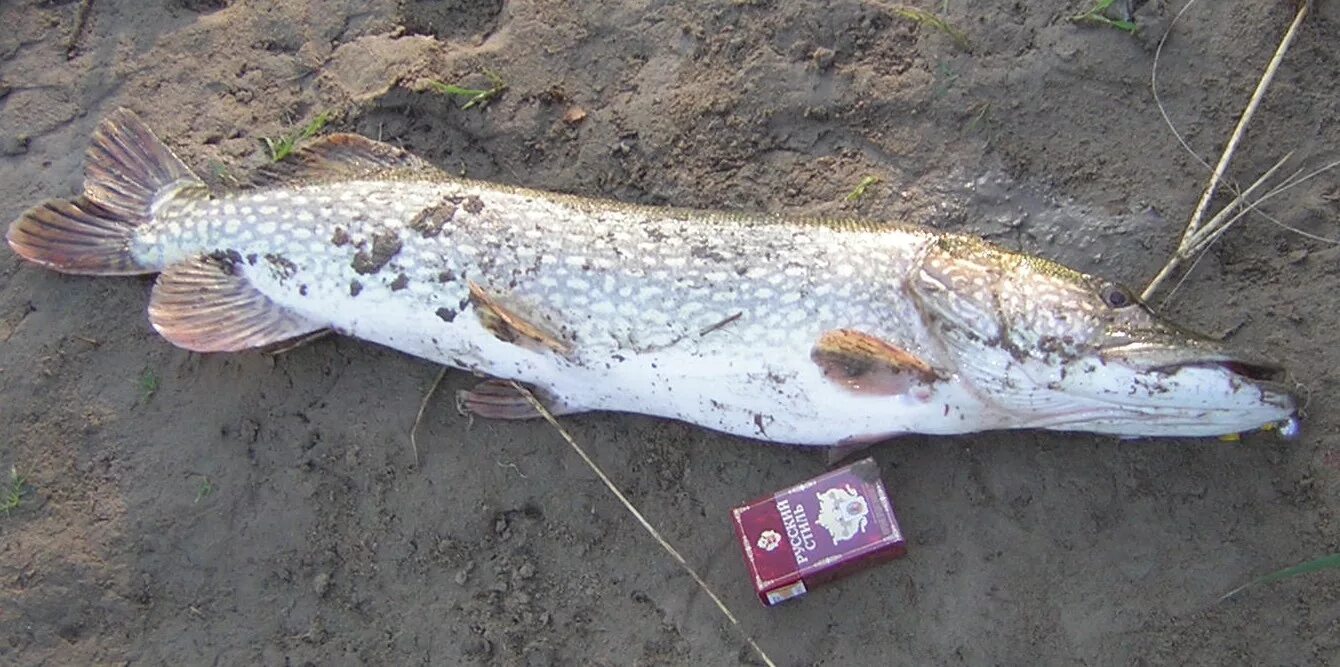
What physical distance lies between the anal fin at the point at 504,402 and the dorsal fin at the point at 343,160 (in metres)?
0.84

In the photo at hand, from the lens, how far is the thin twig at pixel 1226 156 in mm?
3270

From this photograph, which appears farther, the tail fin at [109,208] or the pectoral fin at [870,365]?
the tail fin at [109,208]

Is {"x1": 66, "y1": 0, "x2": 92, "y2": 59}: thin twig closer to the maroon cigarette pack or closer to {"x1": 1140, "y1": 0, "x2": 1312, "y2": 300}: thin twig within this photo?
the maroon cigarette pack

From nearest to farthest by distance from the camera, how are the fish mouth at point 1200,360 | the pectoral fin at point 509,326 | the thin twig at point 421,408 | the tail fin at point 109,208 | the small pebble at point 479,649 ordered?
the fish mouth at point 1200,360
the pectoral fin at point 509,326
the small pebble at point 479,649
the thin twig at point 421,408
the tail fin at point 109,208

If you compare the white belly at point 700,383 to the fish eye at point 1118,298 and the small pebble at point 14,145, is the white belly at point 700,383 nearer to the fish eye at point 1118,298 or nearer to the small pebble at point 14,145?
the fish eye at point 1118,298

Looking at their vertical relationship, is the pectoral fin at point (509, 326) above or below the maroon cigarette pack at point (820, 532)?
above

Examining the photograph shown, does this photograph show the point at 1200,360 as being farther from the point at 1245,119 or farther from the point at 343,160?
the point at 343,160

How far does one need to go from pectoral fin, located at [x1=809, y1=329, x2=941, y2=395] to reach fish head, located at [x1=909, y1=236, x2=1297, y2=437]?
13cm

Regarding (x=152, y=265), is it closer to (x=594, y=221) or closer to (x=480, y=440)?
(x=480, y=440)

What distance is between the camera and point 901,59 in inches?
145

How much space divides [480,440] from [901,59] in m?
2.17

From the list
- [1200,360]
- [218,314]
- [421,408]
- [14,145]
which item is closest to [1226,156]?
[1200,360]

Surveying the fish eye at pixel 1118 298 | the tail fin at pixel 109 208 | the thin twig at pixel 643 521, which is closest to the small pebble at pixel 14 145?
the tail fin at pixel 109 208

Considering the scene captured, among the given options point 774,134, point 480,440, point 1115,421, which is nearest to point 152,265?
point 480,440
